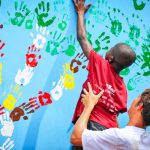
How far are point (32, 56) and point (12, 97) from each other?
0.23 meters

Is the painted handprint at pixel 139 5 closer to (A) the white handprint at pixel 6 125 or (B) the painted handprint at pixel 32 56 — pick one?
(B) the painted handprint at pixel 32 56

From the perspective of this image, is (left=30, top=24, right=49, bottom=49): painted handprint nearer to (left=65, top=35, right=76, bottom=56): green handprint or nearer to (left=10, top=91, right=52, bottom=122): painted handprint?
(left=65, top=35, right=76, bottom=56): green handprint

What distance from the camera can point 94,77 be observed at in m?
1.64

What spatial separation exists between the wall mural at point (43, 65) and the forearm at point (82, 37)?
38 mm

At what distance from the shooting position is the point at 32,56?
1.79 meters

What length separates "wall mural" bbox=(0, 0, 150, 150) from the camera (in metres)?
1.74

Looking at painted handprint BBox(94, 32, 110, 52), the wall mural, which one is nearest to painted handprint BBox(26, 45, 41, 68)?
the wall mural

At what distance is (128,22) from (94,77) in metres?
0.57

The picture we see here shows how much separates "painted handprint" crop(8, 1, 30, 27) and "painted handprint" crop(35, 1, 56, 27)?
61mm

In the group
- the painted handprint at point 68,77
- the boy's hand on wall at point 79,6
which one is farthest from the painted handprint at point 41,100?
the boy's hand on wall at point 79,6

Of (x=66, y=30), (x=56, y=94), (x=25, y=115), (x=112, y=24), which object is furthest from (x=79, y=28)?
(x=25, y=115)

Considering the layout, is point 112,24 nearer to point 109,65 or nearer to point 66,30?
point 66,30

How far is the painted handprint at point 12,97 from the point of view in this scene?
1728 mm

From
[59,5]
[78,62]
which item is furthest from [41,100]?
[59,5]
